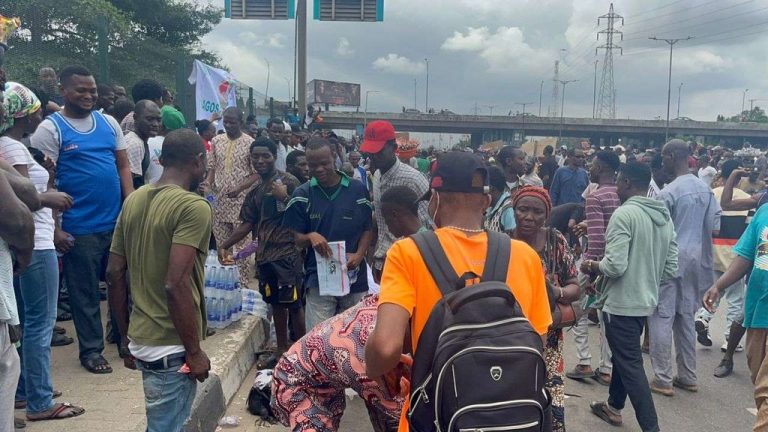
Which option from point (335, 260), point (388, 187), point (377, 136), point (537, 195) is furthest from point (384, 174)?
point (537, 195)

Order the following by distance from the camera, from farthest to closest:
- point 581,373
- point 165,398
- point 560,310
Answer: point 581,373 < point 560,310 < point 165,398

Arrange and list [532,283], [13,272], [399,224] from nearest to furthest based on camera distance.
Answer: [532,283] < [13,272] < [399,224]

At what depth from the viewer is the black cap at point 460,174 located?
2281 mm

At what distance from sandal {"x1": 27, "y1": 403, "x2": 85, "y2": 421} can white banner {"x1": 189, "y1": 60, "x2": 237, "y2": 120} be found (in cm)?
664

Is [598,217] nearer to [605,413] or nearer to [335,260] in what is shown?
[605,413]

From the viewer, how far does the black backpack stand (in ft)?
6.22

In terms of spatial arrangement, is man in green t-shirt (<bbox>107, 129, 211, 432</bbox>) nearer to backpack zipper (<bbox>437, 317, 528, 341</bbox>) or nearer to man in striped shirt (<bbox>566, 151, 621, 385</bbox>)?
backpack zipper (<bbox>437, 317, 528, 341</bbox>)

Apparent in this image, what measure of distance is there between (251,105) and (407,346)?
12.3m

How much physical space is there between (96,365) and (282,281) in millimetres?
1538

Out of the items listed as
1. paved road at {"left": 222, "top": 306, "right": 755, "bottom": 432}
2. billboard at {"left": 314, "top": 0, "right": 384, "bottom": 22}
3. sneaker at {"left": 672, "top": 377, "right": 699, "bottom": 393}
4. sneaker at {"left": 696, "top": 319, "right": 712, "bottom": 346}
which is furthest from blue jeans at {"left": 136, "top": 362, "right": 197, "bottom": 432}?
billboard at {"left": 314, "top": 0, "right": 384, "bottom": 22}

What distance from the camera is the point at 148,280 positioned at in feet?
9.30

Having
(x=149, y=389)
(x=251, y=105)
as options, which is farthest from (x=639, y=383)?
(x=251, y=105)

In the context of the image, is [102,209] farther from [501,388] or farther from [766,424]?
[766,424]

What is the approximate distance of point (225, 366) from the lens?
4934 millimetres
